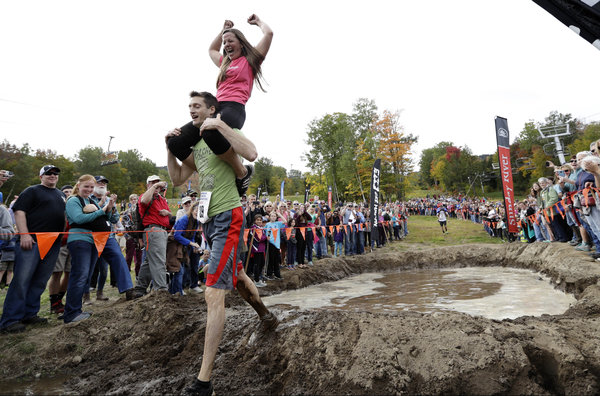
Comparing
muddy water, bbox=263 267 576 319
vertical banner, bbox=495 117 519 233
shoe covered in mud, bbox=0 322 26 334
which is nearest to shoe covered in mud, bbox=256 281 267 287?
muddy water, bbox=263 267 576 319

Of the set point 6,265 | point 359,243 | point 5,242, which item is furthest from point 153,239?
point 359,243

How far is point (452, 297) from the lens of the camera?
560 centimetres

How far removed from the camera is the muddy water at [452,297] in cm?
469

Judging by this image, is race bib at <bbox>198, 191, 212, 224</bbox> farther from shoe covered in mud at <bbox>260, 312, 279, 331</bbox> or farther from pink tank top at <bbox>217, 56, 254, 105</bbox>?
shoe covered in mud at <bbox>260, 312, 279, 331</bbox>

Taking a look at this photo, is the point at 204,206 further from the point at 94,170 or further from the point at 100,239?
→ the point at 94,170

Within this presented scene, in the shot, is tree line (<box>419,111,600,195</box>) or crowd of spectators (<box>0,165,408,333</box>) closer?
crowd of spectators (<box>0,165,408,333</box>)

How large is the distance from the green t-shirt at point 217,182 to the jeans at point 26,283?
9.37 ft

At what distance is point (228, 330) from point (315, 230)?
25.3ft

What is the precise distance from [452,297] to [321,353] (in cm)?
399

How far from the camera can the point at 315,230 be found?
10953 mm

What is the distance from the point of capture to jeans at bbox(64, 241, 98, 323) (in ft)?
12.7

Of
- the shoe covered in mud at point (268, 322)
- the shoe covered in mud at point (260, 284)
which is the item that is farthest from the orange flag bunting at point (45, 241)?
the shoe covered in mud at point (260, 284)

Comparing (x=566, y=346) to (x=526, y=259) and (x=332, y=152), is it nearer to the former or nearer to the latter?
(x=526, y=259)

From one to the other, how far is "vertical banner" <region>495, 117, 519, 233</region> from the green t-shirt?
12.5 metres
